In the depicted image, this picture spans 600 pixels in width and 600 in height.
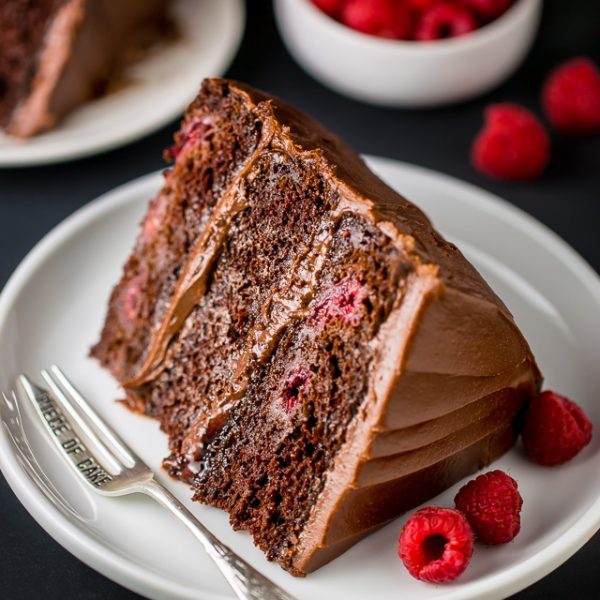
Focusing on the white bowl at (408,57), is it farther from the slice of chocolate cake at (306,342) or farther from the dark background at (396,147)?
the slice of chocolate cake at (306,342)

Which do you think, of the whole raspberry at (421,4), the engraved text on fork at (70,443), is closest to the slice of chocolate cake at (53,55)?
the whole raspberry at (421,4)

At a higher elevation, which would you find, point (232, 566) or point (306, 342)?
point (306, 342)

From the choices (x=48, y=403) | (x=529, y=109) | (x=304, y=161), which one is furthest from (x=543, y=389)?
(x=529, y=109)

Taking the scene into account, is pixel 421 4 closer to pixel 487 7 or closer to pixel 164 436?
pixel 487 7

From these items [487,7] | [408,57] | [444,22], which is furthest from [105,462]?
[487,7]

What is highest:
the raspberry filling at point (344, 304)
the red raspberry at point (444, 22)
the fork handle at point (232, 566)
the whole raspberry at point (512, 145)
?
the red raspberry at point (444, 22)

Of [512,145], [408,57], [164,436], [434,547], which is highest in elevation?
[408,57]
